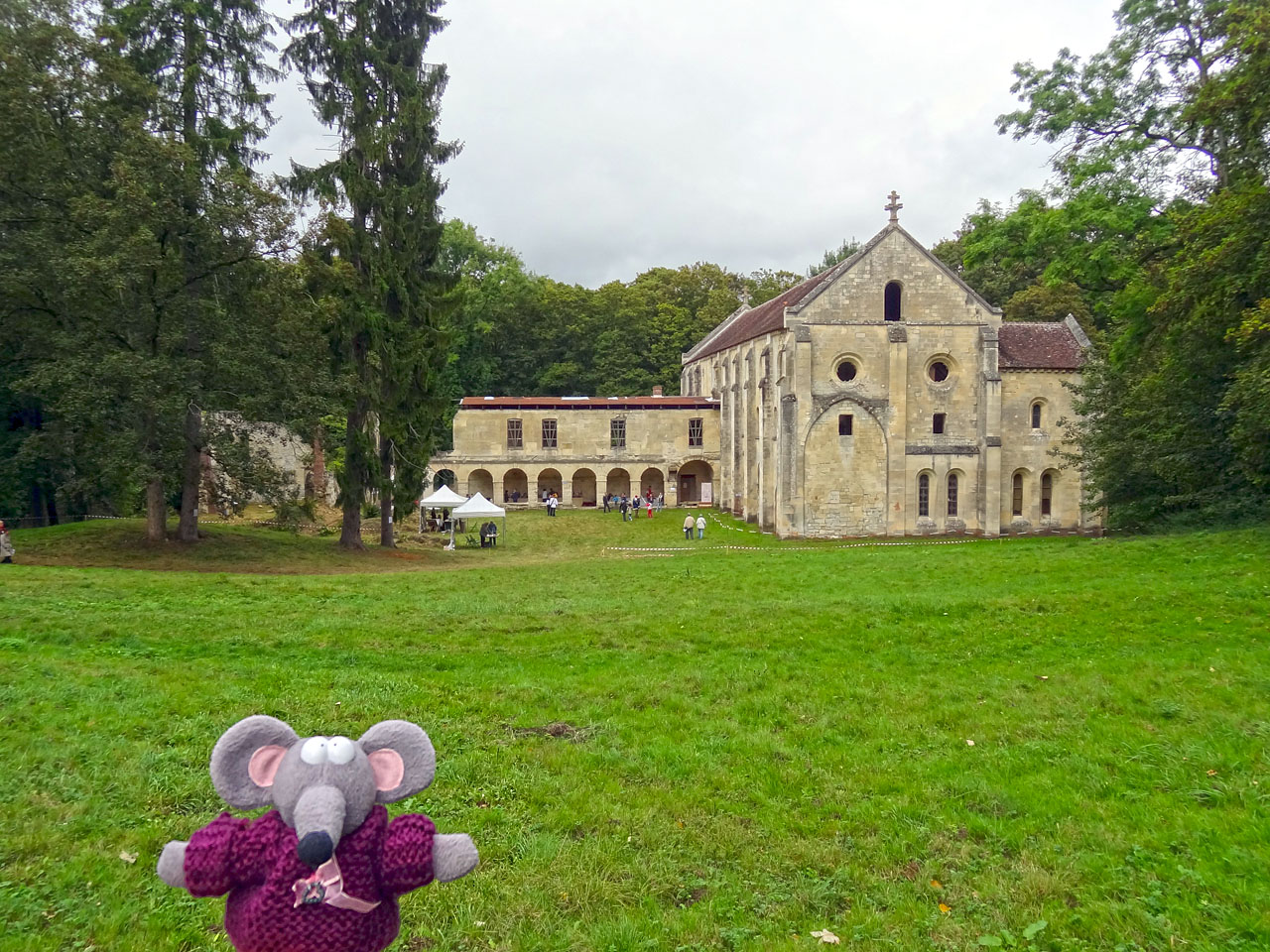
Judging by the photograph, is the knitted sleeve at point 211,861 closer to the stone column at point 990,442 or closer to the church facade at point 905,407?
the church facade at point 905,407

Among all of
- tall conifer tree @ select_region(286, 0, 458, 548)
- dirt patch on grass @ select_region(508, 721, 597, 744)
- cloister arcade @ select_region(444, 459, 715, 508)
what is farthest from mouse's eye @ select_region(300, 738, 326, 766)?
cloister arcade @ select_region(444, 459, 715, 508)

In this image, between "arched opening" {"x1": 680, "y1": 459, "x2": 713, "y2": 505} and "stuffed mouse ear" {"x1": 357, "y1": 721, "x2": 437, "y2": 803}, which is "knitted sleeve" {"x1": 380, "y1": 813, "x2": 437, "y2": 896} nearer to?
"stuffed mouse ear" {"x1": 357, "y1": 721, "x2": 437, "y2": 803}

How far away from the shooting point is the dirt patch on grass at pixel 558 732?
27.7 feet

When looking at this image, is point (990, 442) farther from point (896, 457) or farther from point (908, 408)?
point (896, 457)

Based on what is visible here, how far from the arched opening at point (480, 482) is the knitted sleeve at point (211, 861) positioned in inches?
1951

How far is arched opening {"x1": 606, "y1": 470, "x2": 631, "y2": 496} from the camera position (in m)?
54.0

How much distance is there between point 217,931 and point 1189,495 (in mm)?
25328

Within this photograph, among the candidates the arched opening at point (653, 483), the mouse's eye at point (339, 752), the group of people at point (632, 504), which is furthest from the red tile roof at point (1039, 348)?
the mouse's eye at point (339, 752)

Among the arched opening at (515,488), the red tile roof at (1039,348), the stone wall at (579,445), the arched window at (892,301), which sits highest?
the arched window at (892,301)

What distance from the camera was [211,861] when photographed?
3.06 meters

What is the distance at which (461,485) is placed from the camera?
51594mm

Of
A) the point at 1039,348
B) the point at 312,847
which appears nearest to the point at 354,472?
the point at 312,847

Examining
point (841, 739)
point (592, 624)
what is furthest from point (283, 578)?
point (841, 739)

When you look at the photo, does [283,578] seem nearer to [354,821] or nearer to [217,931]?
[217,931]
